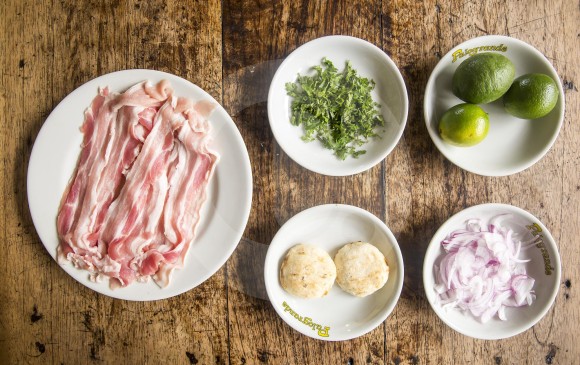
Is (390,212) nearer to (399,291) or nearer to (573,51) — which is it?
(399,291)

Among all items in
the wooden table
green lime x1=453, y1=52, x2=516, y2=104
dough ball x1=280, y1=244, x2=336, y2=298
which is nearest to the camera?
green lime x1=453, y1=52, x2=516, y2=104

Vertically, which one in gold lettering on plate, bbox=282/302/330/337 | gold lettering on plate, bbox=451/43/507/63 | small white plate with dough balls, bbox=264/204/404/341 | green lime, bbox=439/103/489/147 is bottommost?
gold lettering on plate, bbox=282/302/330/337

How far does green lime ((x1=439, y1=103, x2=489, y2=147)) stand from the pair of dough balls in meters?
0.50

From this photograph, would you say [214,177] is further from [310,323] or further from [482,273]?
[482,273]

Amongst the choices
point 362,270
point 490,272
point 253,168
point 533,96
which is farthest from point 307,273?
point 533,96

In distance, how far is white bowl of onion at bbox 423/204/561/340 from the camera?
1.79 m

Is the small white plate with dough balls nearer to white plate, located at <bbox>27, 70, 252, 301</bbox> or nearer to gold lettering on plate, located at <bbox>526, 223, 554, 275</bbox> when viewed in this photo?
white plate, located at <bbox>27, 70, 252, 301</bbox>

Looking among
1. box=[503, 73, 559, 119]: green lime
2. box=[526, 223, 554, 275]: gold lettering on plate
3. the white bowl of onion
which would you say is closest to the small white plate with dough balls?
the white bowl of onion

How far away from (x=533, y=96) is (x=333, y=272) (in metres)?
0.94

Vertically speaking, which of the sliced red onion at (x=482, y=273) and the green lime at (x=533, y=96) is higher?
the green lime at (x=533, y=96)

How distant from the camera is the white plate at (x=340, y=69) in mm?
1748

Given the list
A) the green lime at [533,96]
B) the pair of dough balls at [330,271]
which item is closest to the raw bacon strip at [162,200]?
the pair of dough balls at [330,271]

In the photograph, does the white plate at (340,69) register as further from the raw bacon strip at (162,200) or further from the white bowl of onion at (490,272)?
the white bowl of onion at (490,272)

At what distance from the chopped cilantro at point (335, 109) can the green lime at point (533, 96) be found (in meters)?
0.48
